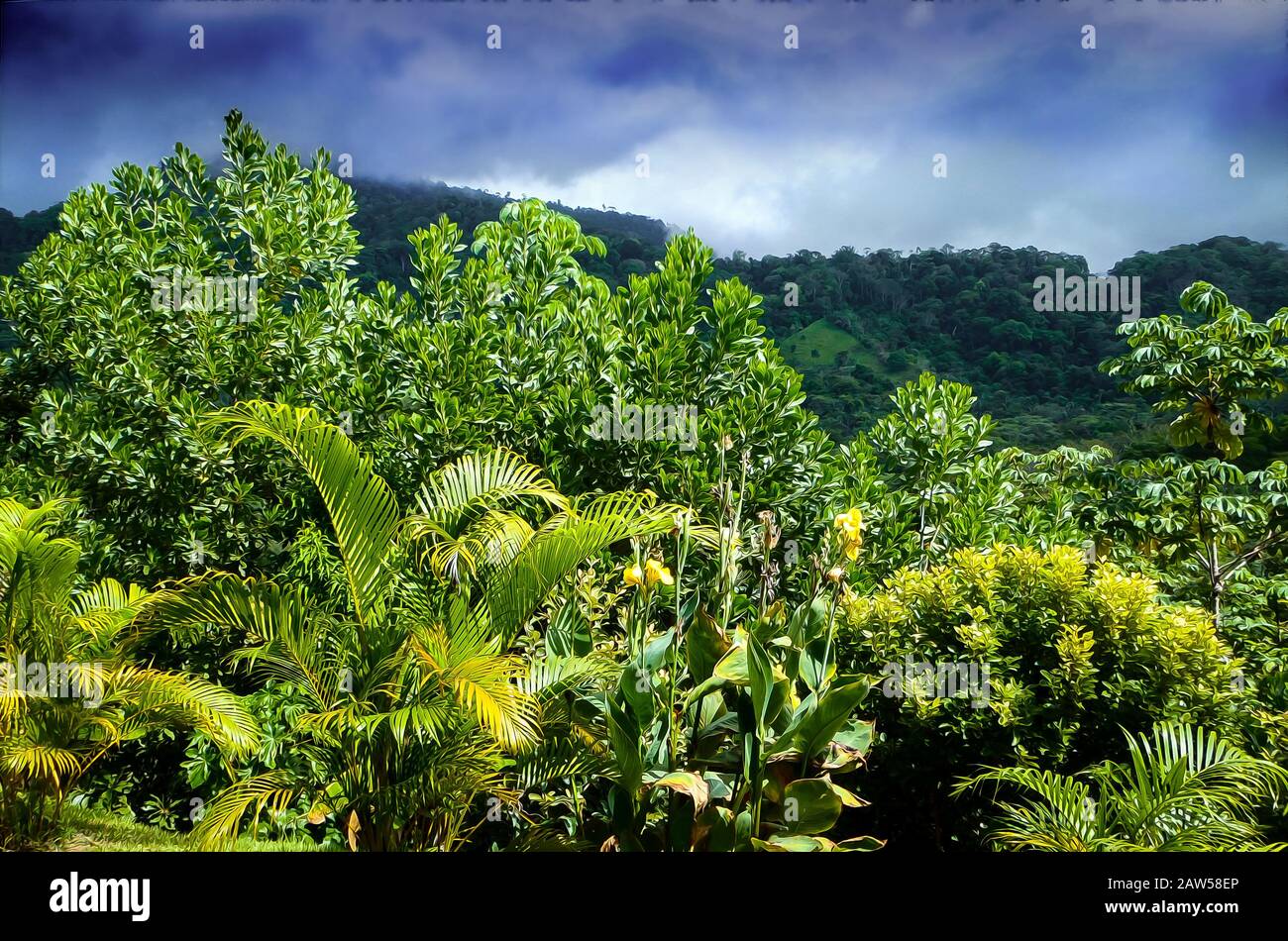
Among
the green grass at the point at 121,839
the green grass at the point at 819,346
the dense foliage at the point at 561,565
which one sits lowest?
the green grass at the point at 121,839

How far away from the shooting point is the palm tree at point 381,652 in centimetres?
386

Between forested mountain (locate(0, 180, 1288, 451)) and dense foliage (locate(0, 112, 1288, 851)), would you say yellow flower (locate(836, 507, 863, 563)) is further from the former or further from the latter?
forested mountain (locate(0, 180, 1288, 451))

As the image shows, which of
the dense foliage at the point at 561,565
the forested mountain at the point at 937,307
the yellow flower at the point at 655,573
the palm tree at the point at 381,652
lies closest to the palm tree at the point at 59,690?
the dense foliage at the point at 561,565

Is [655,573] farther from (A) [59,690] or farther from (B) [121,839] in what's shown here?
(B) [121,839]

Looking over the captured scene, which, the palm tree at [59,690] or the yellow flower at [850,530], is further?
the palm tree at [59,690]

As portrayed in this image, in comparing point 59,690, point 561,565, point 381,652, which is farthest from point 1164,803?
point 59,690

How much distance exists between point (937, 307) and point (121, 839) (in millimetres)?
12559

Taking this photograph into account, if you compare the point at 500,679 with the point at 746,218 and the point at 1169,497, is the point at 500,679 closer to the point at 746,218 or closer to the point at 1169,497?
the point at 1169,497

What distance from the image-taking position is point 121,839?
16.2 ft

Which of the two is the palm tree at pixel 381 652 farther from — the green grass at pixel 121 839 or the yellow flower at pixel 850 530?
the yellow flower at pixel 850 530

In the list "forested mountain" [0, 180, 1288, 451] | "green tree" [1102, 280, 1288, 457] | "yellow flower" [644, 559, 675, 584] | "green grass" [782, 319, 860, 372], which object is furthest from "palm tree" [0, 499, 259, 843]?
"green grass" [782, 319, 860, 372]

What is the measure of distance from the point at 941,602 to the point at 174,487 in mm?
4865

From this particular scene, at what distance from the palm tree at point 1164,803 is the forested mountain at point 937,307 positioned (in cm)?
599
